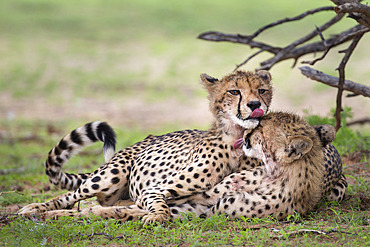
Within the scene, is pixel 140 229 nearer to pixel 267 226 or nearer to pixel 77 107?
pixel 267 226

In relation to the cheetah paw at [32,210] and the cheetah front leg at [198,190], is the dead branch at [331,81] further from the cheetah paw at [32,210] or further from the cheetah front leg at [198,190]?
the cheetah paw at [32,210]

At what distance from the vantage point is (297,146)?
3283 mm

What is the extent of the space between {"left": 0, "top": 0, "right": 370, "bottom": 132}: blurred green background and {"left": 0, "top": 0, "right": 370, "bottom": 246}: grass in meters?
0.04

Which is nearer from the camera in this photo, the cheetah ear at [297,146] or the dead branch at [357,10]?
the cheetah ear at [297,146]

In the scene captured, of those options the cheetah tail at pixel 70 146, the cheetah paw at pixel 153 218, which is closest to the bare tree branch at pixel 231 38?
the cheetah tail at pixel 70 146

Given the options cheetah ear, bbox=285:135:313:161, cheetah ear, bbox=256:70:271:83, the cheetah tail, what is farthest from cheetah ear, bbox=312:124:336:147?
the cheetah tail

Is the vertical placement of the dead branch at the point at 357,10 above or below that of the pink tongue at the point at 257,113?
above

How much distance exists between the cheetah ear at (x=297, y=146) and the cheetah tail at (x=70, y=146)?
158 cm

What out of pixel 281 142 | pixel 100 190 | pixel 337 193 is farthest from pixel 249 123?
pixel 100 190

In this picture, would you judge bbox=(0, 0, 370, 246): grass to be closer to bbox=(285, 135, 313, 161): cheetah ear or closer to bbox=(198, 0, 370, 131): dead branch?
bbox=(285, 135, 313, 161): cheetah ear

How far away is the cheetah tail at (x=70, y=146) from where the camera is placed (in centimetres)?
425

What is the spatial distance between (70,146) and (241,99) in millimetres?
1471

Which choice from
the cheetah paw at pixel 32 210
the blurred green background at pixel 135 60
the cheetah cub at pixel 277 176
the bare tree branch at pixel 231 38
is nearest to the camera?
the cheetah cub at pixel 277 176

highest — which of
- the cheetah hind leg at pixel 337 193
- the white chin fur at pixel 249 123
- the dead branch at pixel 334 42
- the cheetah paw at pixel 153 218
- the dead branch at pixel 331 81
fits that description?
the dead branch at pixel 334 42
